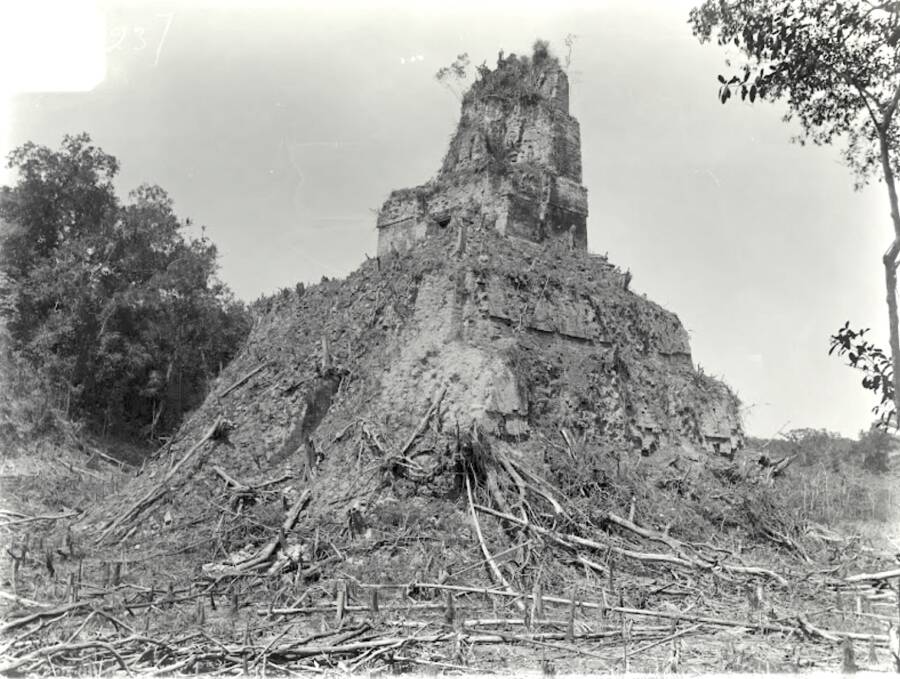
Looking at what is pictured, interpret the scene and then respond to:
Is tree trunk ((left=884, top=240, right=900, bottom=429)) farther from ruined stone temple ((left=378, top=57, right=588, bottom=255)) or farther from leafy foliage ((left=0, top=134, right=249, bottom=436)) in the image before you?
leafy foliage ((left=0, top=134, right=249, bottom=436))

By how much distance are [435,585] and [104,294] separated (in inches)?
867

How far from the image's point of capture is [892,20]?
27.3 feet

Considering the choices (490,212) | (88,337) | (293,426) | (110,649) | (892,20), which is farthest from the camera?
(88,337)

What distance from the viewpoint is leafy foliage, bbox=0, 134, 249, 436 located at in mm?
25406

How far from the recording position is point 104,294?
2730 cm

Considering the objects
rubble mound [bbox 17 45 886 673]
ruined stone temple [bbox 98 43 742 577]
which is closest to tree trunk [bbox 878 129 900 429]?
rubble mound [bbox 17 45 886 673]

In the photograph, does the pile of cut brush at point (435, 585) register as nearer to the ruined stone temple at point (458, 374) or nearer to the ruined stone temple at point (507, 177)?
the ruined stone temple at point (458, 374)

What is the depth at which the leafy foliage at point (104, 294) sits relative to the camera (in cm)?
2541

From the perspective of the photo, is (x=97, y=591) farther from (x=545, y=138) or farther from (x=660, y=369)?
(x=545, y=138)

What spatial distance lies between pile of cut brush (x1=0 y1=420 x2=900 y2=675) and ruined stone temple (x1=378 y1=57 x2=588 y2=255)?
21.3 feet

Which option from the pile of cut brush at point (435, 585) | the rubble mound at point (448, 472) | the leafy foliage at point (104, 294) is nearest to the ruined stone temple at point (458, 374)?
the rubble mound at point (448, 472)

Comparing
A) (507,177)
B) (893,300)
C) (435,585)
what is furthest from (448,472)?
(507,177)

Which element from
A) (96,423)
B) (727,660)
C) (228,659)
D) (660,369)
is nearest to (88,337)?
(96,423)

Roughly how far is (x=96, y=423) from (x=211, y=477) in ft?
52.4
